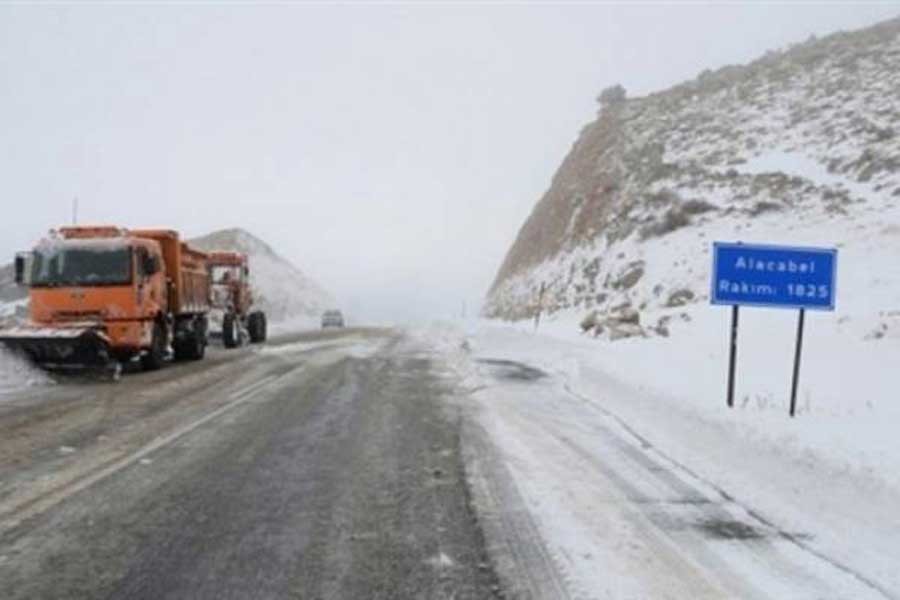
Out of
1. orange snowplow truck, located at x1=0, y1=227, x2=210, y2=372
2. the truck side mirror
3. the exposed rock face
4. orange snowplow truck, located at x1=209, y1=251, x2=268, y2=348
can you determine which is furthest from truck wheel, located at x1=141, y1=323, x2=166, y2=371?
the exposed rock face

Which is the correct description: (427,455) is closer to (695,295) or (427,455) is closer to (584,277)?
(695,295)

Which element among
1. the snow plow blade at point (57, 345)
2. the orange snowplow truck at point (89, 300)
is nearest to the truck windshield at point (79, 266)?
the orange snowplow truck at point (89, 300)

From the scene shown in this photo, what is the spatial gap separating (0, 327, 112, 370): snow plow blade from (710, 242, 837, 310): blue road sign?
12627 mm

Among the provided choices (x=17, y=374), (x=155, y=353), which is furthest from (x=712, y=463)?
(x=155, y=353)

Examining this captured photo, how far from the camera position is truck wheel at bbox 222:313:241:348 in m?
31.3

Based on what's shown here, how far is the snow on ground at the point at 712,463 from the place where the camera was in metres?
5.82

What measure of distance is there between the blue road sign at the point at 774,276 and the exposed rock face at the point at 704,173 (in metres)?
19.8

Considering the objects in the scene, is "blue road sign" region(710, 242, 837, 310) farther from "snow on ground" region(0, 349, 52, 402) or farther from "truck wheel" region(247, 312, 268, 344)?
"truck wheel" region(247, 312, 268, 344)

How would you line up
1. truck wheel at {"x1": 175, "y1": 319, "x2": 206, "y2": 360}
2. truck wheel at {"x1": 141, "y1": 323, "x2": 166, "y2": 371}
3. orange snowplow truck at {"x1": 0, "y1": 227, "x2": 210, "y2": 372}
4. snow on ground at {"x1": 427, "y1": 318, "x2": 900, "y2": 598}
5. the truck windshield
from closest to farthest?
snow on ground at {"x1": 427, "y1": 318, "x2": 900, "y2": 598} < orange snowplow truck at {"x1": 0, "y1": 227, "x2": 210, "y2": 372} < the truck windshield < truck wheel at {"x1": 141, "y1": 323, "x2": 166, "y2": 371} < truck wheel at {"x1": 175, "y1": 319, "x2": 206, "y2": 360}

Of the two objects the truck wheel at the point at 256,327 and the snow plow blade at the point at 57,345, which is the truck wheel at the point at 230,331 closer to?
the truck wheel at the point at 256,327

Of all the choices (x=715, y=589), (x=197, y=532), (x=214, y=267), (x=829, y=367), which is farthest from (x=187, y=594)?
(x=214, y=267)

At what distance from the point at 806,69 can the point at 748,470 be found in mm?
52023

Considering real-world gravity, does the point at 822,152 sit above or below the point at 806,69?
below

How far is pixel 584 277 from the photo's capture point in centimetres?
4209
